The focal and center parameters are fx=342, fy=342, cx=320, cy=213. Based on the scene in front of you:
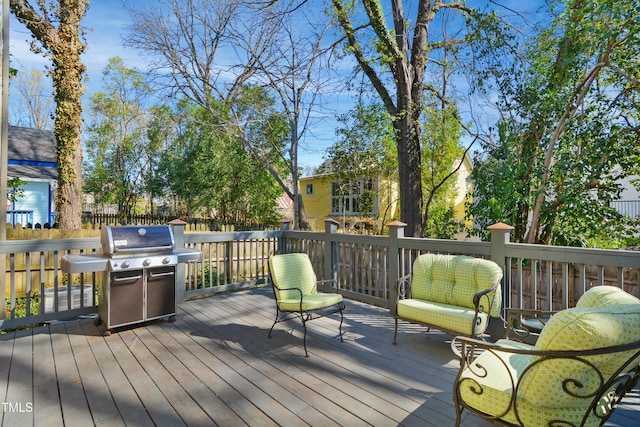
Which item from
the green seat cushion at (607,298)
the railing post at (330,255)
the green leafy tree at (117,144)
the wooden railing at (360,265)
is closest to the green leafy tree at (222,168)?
the green leafy tree at (117,144)

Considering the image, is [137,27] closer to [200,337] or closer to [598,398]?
[200,337]

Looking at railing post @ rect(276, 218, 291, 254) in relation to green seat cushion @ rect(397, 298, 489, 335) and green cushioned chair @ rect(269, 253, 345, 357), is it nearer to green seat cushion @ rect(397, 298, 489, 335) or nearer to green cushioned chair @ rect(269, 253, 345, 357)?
green cushioned chair @ rect(269, 253, 345, 357)

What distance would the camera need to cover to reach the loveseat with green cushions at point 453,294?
9.89 feet

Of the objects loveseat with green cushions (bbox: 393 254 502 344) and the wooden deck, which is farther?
loveseat with green cushions (bbox: 393 254 502 344)

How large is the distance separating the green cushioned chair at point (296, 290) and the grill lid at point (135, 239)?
1302 mm

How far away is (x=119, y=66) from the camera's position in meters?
17.1

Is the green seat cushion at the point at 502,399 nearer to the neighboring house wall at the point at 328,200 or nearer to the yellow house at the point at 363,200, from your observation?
the yellow house at the point at 363,200

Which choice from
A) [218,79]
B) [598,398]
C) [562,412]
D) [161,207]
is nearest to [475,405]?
[562,412]

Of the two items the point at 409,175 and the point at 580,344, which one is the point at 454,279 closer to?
the point at 580,344

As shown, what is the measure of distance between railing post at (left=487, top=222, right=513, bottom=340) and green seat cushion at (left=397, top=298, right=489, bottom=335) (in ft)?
1.80

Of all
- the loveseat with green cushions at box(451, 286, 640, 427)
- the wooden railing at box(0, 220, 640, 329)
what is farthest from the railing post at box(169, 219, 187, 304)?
the loveseat with green cushions at box(451, 286, 640, 427)

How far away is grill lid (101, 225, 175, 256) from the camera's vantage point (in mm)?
3621

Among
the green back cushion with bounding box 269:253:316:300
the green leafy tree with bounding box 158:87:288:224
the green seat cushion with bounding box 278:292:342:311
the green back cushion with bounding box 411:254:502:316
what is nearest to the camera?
the green back cushion with bounding box 411:254:502:316

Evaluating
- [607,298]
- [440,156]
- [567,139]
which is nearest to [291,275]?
[607,298]
